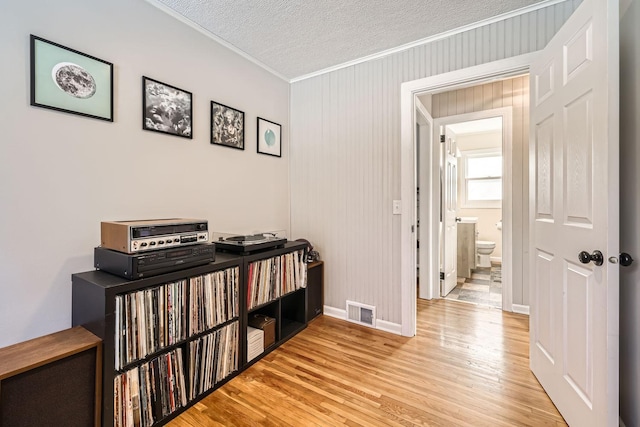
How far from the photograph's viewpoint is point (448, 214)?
3689mm

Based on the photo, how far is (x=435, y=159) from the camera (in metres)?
3.45

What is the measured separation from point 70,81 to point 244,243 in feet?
4.27

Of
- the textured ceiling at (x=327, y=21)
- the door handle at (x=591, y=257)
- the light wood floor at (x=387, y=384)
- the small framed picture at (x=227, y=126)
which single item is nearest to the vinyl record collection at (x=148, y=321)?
the light wood floor at (x=387, y=384)

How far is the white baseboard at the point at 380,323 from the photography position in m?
2.47

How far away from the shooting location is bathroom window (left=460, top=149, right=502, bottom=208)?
Answer: 206 inches

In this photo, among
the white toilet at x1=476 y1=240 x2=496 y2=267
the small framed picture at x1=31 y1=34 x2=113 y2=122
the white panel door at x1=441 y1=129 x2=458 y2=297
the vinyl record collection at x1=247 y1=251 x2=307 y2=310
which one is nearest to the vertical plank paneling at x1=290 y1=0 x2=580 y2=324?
the vinyl record collection at x1=247 y1=251 x2=307 y2=310

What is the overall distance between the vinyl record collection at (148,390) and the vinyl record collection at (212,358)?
7cm

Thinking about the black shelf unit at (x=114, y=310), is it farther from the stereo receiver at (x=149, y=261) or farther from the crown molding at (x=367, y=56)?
the crown molding at (x=367, y=56)

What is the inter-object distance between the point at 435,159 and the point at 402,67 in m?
1.38

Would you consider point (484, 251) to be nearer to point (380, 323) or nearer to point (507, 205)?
point (507, 205)

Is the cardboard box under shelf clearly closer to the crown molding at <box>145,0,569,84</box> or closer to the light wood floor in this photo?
the light wood floor

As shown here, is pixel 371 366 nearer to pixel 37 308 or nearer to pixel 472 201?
pixel 37 308

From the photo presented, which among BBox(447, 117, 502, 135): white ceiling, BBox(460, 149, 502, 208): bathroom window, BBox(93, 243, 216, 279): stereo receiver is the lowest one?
BBox(93, 243, 216, 279): stereo receiver

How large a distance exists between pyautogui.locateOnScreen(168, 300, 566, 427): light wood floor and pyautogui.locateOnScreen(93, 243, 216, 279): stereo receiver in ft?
2.64
